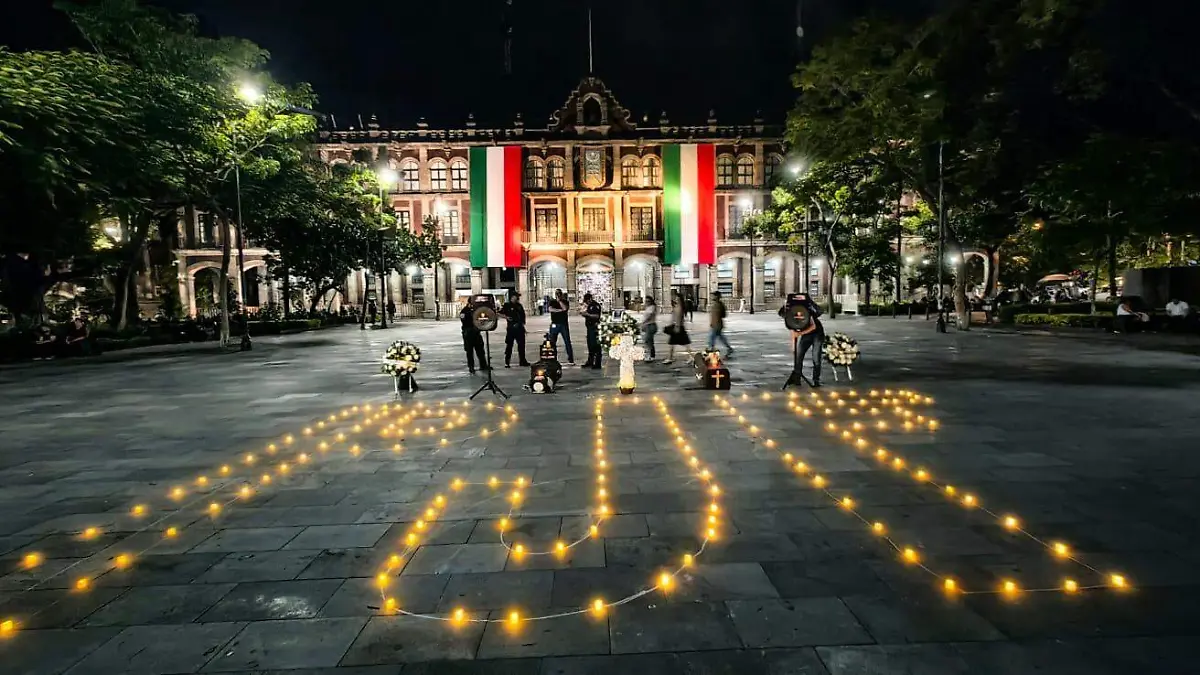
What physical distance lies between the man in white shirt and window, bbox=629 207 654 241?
3774 cm

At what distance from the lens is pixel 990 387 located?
39.3ft

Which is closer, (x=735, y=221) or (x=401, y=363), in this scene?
(x=401, y=363)

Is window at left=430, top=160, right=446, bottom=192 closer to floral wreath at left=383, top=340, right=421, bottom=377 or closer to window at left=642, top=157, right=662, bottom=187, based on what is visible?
window at left=642, top=157, right=662, bottom=187

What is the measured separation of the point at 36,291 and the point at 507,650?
30838 millimetres

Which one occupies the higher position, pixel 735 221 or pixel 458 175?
pixel 458 175

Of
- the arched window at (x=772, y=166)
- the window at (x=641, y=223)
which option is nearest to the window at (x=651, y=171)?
the window at (x=641, y=223)

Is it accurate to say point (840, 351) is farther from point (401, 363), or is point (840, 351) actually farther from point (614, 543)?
point (614, 543)

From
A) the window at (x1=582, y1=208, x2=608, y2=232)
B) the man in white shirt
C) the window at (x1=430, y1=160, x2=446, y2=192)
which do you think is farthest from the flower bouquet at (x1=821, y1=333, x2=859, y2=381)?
the window at (x1=430, y1=160, x2=446, y2=192)

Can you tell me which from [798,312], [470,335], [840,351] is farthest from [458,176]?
[798,312]

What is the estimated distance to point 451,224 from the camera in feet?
191

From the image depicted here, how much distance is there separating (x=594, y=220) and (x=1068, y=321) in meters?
37.0

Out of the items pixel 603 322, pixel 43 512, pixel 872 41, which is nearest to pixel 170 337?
pixel 603 322

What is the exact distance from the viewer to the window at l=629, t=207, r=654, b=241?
56803mm

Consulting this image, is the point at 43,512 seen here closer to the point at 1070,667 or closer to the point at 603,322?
the point at 1070,667
